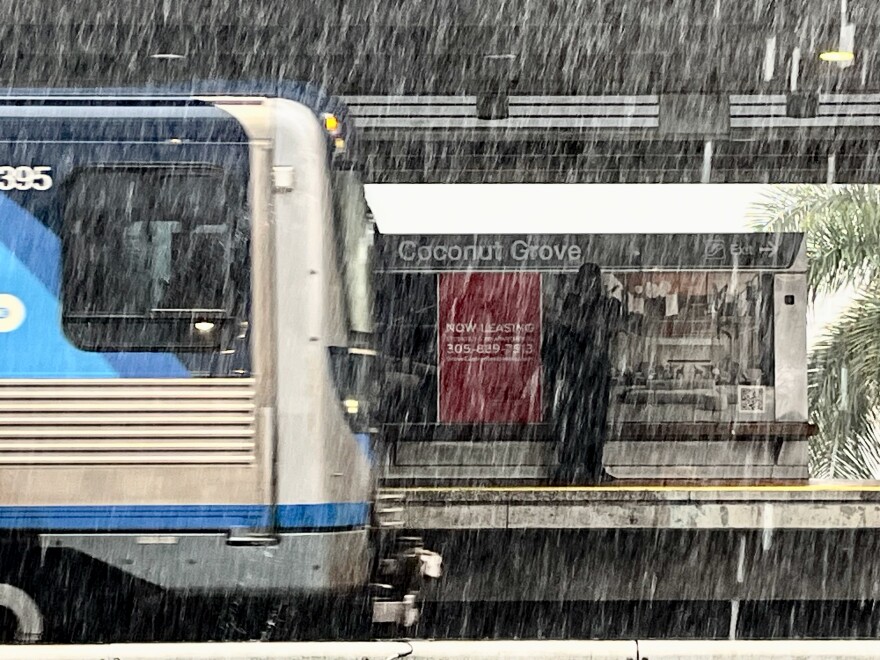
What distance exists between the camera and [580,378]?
923cm

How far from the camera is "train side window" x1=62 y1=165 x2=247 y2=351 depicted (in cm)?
551

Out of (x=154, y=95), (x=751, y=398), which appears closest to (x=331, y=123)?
(x=154, y=95)

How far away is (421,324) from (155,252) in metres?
4.44

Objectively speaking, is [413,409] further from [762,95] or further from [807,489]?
[762,95]

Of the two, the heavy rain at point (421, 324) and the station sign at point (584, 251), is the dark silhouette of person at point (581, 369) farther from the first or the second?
the station sign at point (584, 251)

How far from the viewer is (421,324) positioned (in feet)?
32.3

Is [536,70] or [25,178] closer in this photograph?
[25,178]

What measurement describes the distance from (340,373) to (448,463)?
403 cm

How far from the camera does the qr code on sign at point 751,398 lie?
958 cm

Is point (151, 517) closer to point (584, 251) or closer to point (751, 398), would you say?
point (584, 251)

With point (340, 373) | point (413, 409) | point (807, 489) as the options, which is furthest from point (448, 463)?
point (340, 373)

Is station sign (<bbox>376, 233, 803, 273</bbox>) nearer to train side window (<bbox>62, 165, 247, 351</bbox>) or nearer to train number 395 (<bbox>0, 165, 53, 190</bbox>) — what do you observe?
train side window (<bbox>62, 165, 247, 351</bbox>)

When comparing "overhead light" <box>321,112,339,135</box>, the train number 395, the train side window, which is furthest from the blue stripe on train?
"overhead light" <box>321,112,339,135</box>

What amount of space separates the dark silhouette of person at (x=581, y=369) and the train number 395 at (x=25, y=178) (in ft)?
15.5
